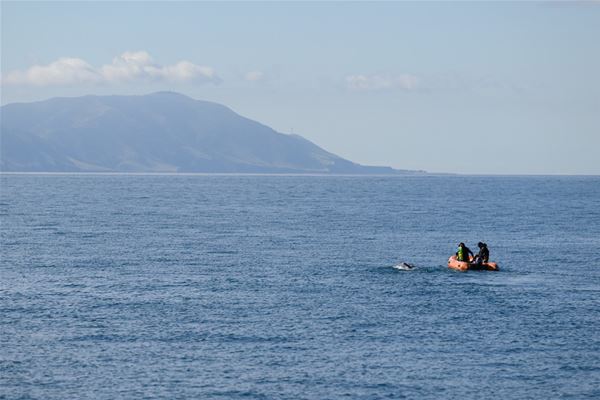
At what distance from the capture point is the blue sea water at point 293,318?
44250 mm

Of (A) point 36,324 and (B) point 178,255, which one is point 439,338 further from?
(B) point 178,255

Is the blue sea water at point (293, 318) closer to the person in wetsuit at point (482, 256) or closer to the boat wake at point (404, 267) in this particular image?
the boat wake at point (404, 267)

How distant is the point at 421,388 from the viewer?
43.4 meters

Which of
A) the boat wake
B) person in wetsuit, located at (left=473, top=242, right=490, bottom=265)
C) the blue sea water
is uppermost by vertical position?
person in wetsuit, located at (left=473, top=242, right=490, bottom=265)

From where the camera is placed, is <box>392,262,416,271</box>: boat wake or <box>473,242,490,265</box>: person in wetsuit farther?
<box>473,242,490,265</box>: person in wetsuit

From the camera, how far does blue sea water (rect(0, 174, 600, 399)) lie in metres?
44.2

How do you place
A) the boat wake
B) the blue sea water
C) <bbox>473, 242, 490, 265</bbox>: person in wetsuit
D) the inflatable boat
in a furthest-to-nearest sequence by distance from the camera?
<bbox>473, 242, 490, 265</bbox>: person in wetsuit, the inflatable boat, the boat wake, the blue sea water

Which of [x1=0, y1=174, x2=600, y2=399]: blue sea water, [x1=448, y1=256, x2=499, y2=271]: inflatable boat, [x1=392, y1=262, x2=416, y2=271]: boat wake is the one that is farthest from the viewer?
[x1=448, y1=256, x2=499, y2=271]: inflatable boat

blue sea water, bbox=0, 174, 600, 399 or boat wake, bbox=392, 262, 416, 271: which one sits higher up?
boat wake, bbox=392, 262, 416, 271

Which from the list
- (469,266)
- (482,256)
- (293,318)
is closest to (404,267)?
(469,266)

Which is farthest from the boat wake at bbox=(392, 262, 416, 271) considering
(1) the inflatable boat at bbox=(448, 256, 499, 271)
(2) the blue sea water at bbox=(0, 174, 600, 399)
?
(1) the inflatable boat at bbox=(448, 256, 499, 271)

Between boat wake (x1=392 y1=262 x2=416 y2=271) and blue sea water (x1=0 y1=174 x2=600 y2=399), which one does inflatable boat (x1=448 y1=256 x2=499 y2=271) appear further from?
boat wake (x1=392 y1=262 x2=416 y2=271)

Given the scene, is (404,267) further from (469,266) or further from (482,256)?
(482,256)

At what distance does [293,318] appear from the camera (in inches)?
2259
